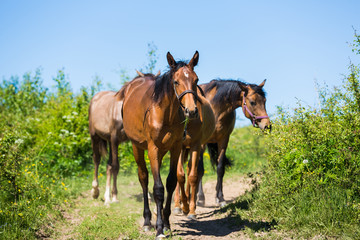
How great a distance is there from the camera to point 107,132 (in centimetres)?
830

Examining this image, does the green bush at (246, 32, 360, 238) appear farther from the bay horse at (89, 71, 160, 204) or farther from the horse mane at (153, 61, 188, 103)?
the bay horse at (89, 71, 160, 204)

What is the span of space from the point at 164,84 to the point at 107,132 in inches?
153

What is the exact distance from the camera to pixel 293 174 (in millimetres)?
5227

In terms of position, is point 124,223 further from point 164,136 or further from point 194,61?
point 194,61

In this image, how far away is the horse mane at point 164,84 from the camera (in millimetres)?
4660

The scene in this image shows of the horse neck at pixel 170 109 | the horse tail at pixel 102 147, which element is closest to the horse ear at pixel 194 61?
the horse neck at pixel 170 109

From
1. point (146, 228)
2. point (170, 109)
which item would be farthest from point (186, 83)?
point (146, 228)

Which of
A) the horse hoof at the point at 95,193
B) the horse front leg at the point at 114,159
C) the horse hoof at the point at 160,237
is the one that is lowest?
the horse hoof at the point at 160,237

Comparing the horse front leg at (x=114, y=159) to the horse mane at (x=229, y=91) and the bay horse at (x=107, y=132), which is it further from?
the horse mane at (x=229, y=91)

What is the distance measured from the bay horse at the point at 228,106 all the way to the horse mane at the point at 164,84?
2.87 m

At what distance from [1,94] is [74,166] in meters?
7.80

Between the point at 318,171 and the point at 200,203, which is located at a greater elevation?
the point at 318,171

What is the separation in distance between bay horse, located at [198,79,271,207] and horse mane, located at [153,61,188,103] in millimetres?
2870

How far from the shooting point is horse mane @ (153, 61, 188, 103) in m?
4.66
